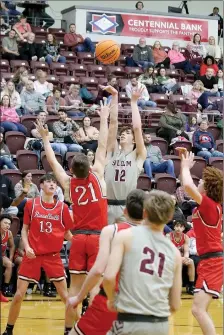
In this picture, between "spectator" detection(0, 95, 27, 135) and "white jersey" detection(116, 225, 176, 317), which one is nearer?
"white jersey" detection(116, 225, 176, 317)

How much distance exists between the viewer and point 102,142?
932 centimetres

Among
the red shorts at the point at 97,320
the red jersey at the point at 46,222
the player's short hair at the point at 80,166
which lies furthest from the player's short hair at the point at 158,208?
the red jersey at the point at 46,222

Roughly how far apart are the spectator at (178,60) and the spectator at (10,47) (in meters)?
4.43

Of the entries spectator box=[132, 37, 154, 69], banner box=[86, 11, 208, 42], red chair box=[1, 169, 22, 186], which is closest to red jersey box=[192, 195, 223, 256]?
red chair box=[1, 169, 22, 186]

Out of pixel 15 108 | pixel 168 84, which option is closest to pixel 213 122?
pixel 168 84

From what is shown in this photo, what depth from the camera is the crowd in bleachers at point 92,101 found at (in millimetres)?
16859

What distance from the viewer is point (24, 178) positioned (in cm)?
1512

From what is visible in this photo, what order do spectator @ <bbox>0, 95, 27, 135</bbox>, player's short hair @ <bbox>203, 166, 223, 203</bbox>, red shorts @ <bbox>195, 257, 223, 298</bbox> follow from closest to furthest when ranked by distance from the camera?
player's short hair @ <bbox>203, 166, 223, 203</bbox> < red shorts @ <bbox>195, 257, 223, 298</bbox> < spectator @ <bbox>0, 95, 27, 135</bbox>

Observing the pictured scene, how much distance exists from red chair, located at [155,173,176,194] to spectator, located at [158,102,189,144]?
228 cm

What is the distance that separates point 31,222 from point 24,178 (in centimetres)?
443

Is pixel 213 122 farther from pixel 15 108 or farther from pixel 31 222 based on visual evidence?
pixel 31 222

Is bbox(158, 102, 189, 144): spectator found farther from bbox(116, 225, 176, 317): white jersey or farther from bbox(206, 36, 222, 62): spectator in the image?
bbox(116, 225, 176, 317): white jersey

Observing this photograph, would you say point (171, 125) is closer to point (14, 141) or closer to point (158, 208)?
point (14, 141)

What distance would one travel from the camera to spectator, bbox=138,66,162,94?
870 inches
